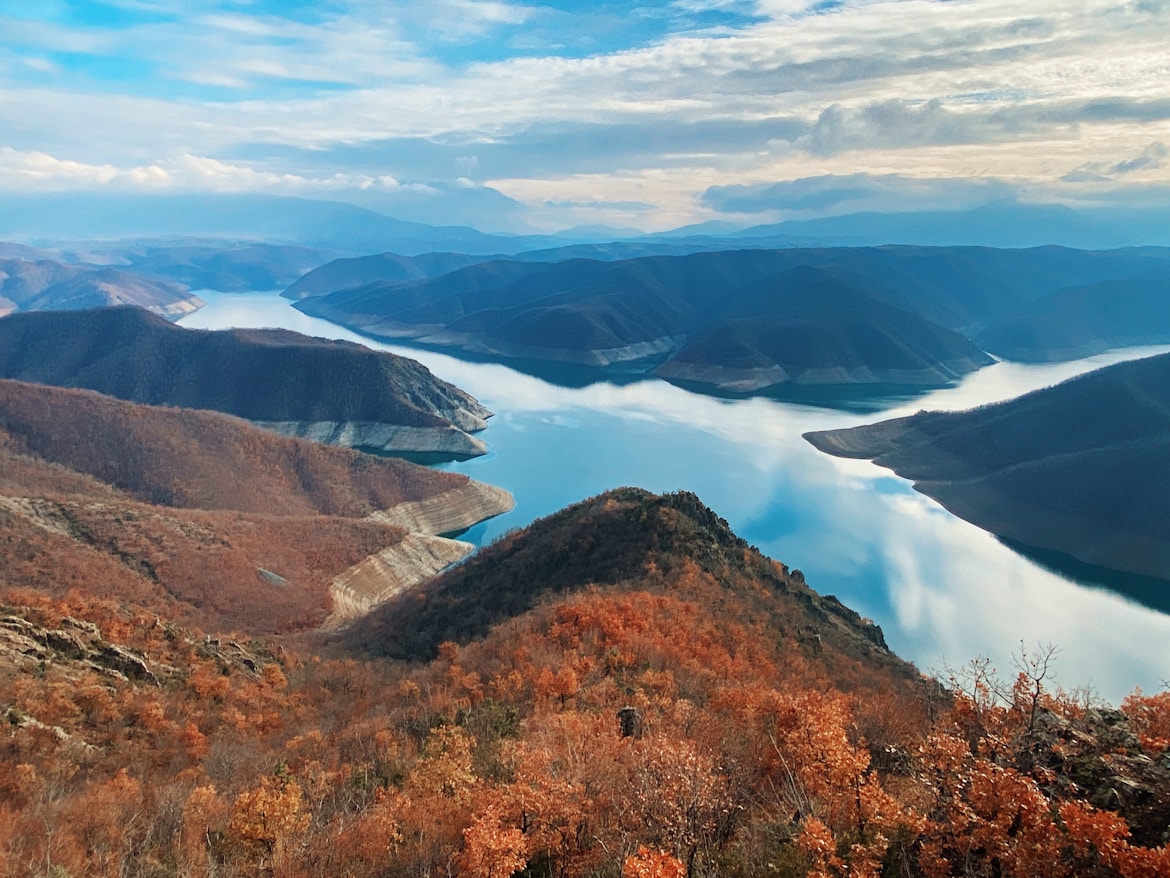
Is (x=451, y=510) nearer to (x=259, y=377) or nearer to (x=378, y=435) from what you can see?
(x=378, y=435)

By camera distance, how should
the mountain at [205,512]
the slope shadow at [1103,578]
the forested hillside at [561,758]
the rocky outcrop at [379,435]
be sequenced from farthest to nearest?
the rocky outcrop at [379,435] < the slope shadow at [1103,578] < the mountain at [205,512] < the forested hillside at [561,758]

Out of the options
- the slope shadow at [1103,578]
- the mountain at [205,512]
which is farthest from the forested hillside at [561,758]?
the slope shadow at [1103,578]

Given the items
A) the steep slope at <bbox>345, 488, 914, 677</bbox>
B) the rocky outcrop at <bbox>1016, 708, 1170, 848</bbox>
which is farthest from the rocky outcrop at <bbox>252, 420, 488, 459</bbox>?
the rocky outcrop at <bbox>1016, 708, 1170, 848</bbox>

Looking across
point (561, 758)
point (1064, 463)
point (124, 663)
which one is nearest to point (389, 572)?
point (124, 663)

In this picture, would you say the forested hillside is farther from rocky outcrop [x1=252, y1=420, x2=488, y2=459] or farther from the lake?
rocky outcrop [x1=252, y1=420, x2=488, y2=459]

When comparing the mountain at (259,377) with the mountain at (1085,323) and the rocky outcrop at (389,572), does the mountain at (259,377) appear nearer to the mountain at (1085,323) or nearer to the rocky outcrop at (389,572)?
the rocky outcrop at (389,572)
